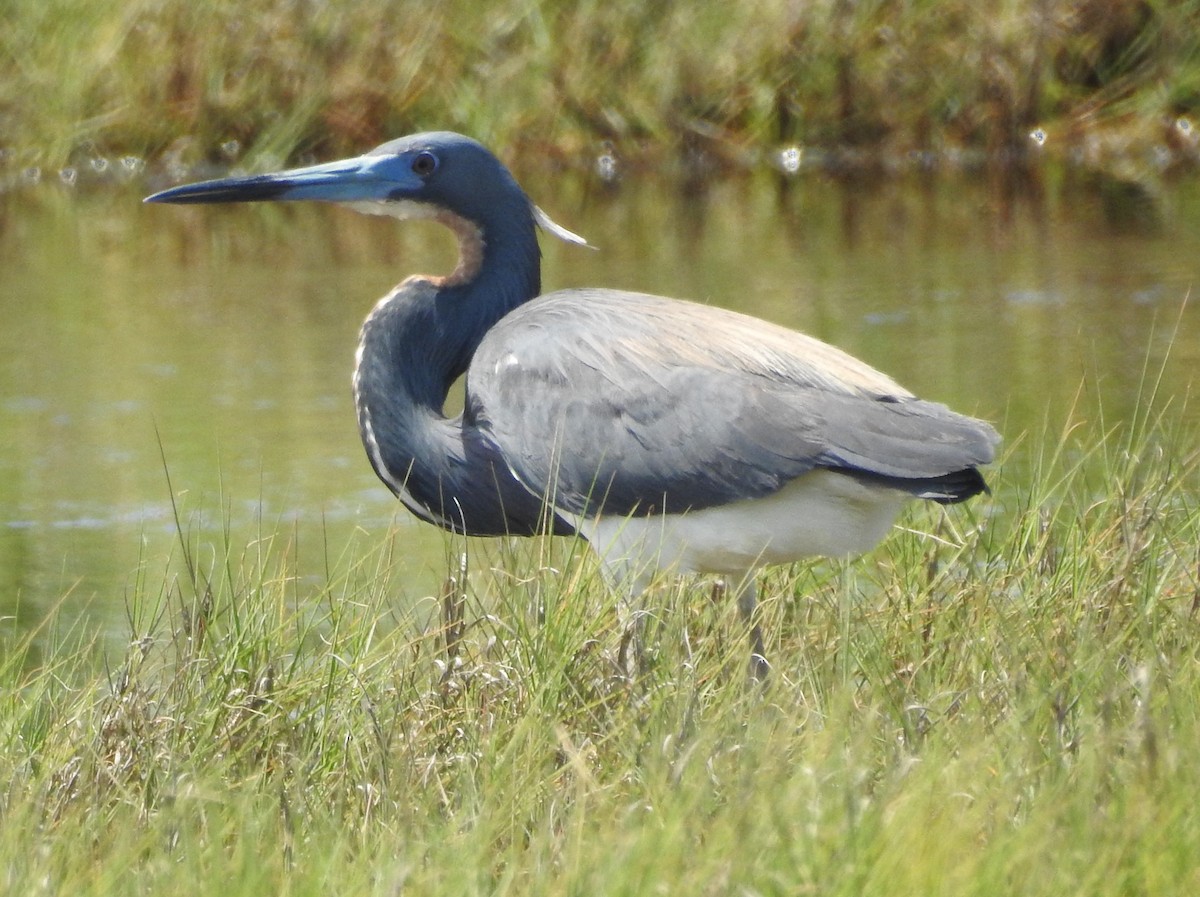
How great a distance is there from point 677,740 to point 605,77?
31.8 ft

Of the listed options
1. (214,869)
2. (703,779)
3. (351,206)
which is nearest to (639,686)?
(703,779)

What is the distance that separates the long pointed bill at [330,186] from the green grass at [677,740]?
0.81m

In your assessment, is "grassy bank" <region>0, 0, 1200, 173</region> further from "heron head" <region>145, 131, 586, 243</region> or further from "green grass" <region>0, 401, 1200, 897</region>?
"green grass" <region>0, 401, 1200, 897</region>

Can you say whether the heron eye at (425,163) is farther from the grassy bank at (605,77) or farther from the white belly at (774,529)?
the grassy bank at (605,77)

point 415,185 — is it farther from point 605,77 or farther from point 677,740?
point 605,77

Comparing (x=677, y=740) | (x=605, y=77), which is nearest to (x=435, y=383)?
(x=677, y=740)

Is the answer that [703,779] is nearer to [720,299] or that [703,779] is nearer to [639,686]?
[639,686]

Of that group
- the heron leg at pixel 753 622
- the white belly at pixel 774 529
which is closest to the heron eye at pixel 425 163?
the white belly at pixel 774 529

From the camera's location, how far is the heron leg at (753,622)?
3.72 meters

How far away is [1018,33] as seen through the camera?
11930 millimetres

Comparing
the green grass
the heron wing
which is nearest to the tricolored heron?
the heron wing

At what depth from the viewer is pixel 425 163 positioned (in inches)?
178

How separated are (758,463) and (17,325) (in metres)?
5.74

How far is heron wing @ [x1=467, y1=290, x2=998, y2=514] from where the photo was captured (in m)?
3.79
